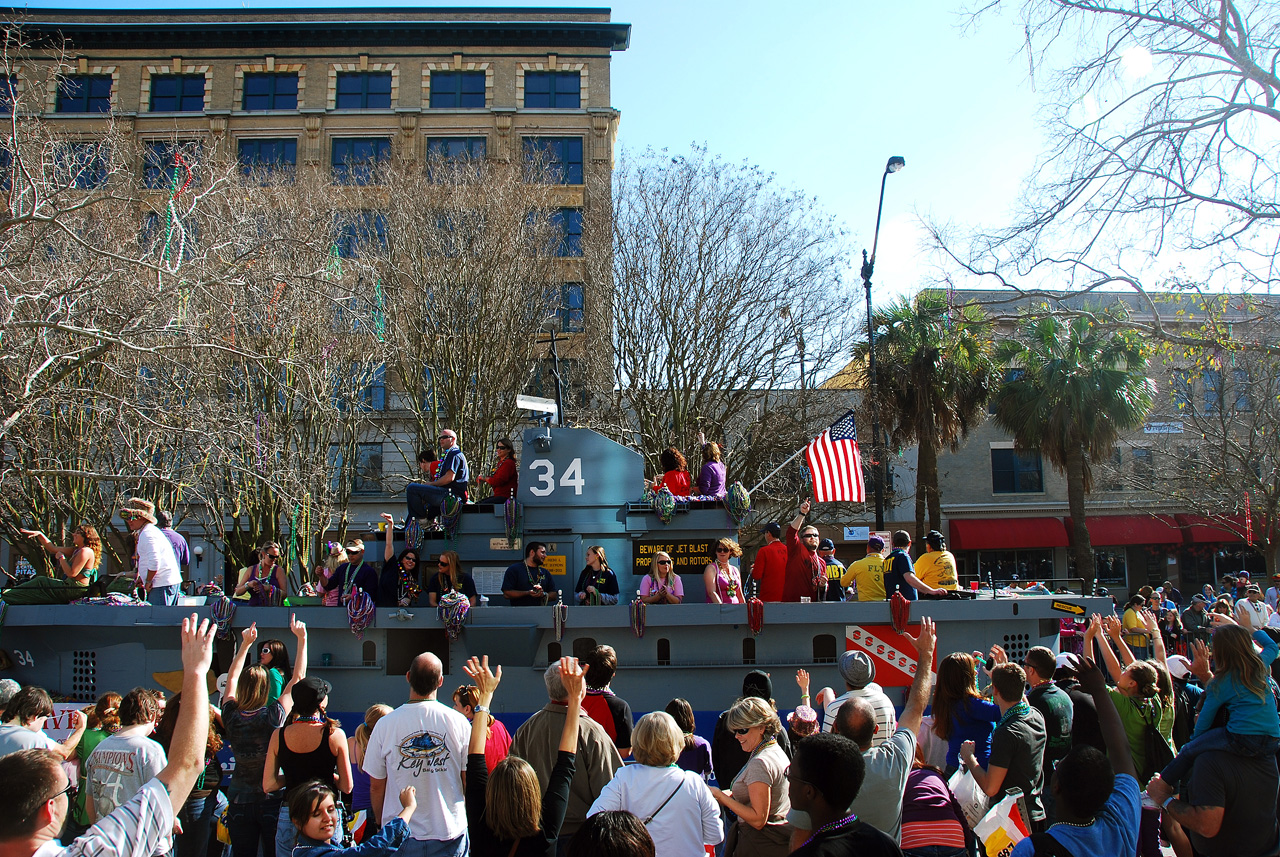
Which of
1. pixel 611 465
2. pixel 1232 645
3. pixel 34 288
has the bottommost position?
pixel 1232 645

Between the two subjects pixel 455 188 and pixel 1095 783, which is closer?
pixel 1095 783

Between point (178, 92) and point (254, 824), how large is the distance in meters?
37.2

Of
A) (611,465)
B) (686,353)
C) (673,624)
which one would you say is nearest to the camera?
(673,624)

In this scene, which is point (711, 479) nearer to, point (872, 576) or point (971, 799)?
point (872, 576)

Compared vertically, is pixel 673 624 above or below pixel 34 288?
below

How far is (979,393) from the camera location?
26391 mm

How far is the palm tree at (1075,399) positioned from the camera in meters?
25.2

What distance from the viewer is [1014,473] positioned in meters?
35.0

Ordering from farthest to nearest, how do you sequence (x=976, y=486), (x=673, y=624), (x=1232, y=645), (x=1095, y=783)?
1. (x=976, y=486)
2. (x=673, y=624)
3. (x=1232, y=645)
4. (x=1095, y=783)

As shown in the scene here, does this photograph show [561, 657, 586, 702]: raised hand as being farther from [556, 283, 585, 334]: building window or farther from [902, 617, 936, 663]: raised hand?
[556, 283, 585, 334]: building window

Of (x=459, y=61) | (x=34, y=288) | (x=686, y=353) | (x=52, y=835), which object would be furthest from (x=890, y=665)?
(x=459, y=61)

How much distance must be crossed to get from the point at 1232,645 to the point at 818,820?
3.00m

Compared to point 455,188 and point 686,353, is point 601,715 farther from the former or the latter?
point 455,188

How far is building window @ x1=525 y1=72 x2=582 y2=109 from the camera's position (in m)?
35.3
